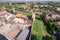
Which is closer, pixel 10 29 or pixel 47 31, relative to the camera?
pixel 10 29

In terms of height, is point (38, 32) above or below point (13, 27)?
below

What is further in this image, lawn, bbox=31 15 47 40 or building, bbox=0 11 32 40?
building, bbox=0 11 32 40

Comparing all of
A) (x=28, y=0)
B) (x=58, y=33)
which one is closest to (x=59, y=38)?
(x=58, y=33)

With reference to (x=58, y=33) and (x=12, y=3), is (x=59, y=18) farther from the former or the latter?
(x=12, y=3)

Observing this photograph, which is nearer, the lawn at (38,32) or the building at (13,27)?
the lawn at (38,32)

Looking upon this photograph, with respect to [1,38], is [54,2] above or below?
below

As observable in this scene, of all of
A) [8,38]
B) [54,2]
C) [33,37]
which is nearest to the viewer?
[8,38]

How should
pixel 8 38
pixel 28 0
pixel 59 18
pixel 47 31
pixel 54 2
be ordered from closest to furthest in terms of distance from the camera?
pixel 8 38 → pixel 47 31 → pixel 59 18 → pixel 28 0 → pixel 54 2

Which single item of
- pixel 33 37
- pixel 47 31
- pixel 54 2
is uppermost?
pixel 33 37

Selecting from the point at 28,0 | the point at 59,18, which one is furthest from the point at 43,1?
the point at 59,18
